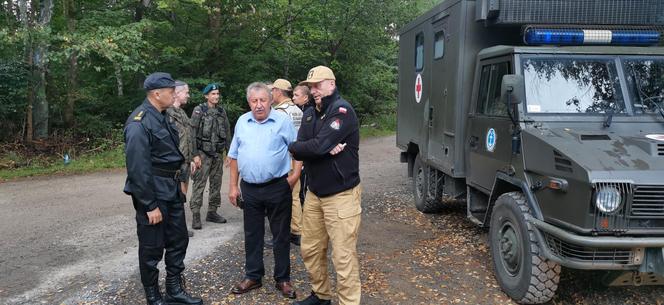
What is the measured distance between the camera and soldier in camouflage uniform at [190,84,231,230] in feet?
20.3

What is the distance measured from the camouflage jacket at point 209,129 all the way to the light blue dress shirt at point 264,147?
200 centimetres

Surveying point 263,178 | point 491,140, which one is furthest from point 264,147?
point 491,140

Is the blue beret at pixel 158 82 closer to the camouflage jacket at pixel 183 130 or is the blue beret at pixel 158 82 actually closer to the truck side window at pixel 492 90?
the camouflage jacket at pixel 183 130

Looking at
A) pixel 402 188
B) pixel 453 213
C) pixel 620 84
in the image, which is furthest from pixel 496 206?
pixel 402 188

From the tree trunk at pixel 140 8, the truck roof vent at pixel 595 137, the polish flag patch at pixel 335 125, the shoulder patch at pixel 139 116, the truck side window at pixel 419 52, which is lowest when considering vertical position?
the truck roof vent at pixel 595 137

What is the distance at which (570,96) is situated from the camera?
449 cm

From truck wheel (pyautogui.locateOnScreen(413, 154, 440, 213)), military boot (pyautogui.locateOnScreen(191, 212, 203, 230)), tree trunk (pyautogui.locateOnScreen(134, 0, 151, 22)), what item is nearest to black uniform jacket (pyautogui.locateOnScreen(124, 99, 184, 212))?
military boot (pyautogui.locateOnScreen(191, 212, 203, 230))

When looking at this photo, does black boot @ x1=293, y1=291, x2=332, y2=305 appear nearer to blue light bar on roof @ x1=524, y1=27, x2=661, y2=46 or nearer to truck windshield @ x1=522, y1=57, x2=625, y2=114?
truck windshield @ x1=522, y1=57, x2=625, y2=114

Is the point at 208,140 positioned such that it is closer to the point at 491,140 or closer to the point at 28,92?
the point at 491,140

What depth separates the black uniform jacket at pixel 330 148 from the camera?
3523 millimetres

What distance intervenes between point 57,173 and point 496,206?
10.2m

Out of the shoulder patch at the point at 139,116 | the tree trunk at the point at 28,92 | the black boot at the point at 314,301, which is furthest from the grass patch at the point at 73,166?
the black boot at the point at 314,301

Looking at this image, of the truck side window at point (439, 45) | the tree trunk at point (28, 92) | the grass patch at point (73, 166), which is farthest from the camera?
the tree trunk at point (28, 92)

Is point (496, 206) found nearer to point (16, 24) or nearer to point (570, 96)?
point (570, 96)
